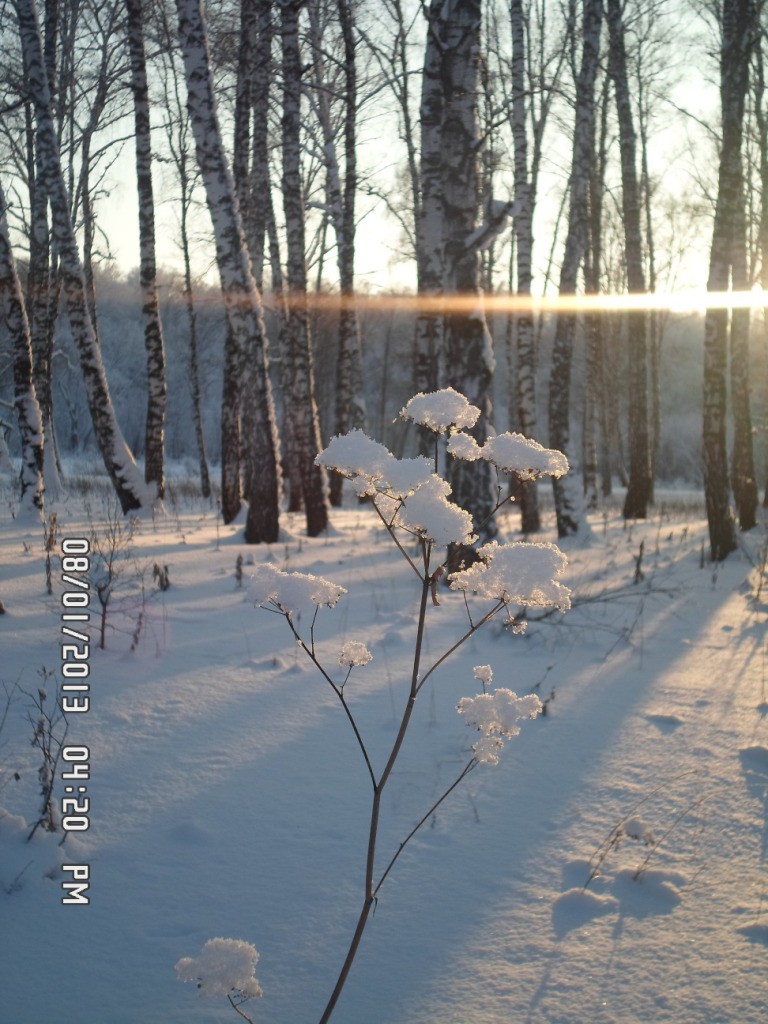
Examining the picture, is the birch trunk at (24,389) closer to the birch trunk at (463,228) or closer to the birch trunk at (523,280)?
the birch trunk at (463,228)

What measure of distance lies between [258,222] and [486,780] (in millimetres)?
11351

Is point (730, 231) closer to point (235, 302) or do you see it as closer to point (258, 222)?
point (235, 302)

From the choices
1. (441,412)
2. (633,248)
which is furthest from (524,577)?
(633,248)

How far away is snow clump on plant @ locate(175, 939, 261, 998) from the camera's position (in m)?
1.06

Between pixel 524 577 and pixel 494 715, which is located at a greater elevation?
pixel 524 577

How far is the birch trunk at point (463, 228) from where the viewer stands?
18.3 feet

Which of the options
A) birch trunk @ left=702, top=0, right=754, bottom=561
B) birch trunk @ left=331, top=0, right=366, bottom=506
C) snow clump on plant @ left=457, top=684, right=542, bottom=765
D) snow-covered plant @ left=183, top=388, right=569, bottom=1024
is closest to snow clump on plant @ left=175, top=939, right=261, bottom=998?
snow-covered plant @ left=183, top=388, right=569, bottom=1024

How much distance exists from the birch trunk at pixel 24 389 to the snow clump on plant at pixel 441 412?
7.08 m

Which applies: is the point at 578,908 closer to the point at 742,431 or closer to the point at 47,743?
the point at 47,743

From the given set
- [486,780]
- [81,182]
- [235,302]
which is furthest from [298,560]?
[81,182]

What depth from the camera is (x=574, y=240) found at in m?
9.00

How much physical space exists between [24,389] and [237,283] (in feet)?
8.95

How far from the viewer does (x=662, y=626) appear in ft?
16.0

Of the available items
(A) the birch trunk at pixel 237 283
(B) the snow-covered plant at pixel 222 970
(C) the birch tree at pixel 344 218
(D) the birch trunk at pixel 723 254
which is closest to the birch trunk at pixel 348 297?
(C) the birch tree at pixel 344 218
